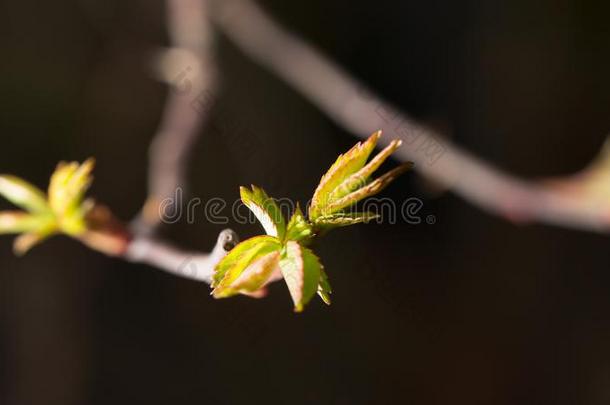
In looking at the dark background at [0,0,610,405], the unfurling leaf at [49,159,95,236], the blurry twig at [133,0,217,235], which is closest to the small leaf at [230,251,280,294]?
the unfurling leaf at [49,159,95,236]

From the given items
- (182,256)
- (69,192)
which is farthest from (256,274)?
(69,192)

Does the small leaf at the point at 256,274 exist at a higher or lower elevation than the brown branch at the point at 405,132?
lower

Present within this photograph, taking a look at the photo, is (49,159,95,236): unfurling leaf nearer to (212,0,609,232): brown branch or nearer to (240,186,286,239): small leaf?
(240,186,286,239): small leaf

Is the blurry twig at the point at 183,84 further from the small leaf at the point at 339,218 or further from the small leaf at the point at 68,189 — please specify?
the small leaf at the point at 339,218

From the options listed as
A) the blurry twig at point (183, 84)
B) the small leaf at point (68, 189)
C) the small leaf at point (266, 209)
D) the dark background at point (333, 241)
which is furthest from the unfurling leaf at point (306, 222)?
the dark background at point (333, 241)

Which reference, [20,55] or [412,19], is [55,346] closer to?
[20,55]

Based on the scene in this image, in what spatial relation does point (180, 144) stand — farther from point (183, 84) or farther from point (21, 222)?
point (21, 222)
